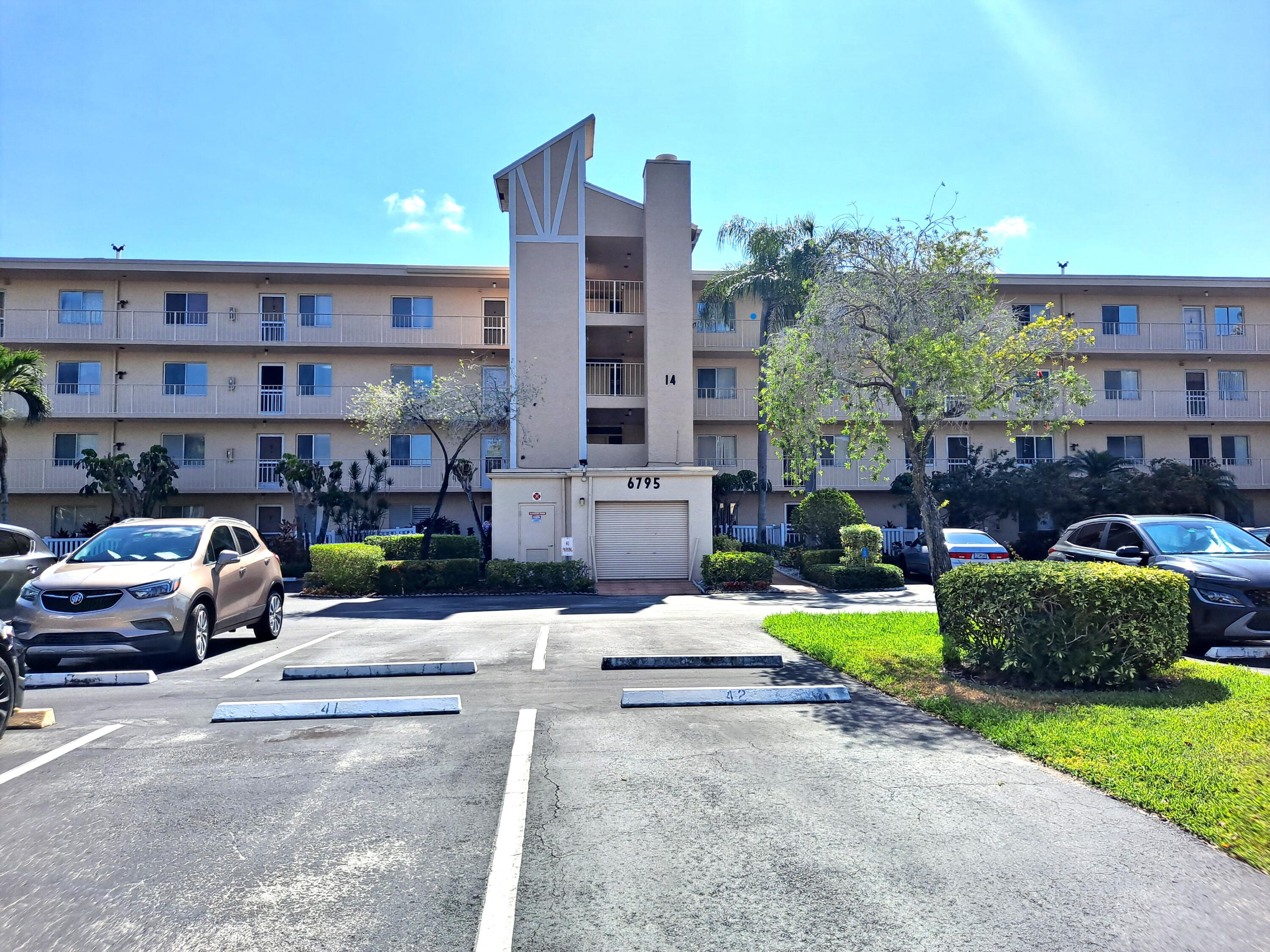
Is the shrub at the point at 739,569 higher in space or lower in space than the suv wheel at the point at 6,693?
lower

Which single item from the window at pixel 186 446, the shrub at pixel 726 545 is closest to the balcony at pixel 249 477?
the window at pixel 186 446

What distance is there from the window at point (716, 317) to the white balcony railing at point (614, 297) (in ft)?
9.98

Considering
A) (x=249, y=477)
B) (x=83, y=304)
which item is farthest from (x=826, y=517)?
(x=83, y=304)

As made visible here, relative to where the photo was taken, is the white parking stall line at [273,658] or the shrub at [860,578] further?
the shrub at [860,578]

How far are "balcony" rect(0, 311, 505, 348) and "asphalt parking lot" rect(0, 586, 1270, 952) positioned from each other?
24.7m

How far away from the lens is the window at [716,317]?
98.7ft

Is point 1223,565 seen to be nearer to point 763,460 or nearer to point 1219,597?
point 1219,597

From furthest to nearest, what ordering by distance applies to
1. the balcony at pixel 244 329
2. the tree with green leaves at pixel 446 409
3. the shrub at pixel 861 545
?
the balcony at pixel 244 329 → the tree with green leaves at pixel 446 409 → the shrub at pixel 861 545

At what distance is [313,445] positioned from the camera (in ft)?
103

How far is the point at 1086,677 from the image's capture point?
720 cm

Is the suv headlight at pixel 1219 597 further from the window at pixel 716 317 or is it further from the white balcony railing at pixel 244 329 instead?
the white balcony railing at pixel 244 329

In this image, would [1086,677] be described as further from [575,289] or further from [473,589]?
[575,289]

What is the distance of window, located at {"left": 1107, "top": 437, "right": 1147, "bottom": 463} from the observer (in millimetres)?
33406

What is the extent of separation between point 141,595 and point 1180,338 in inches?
1438
